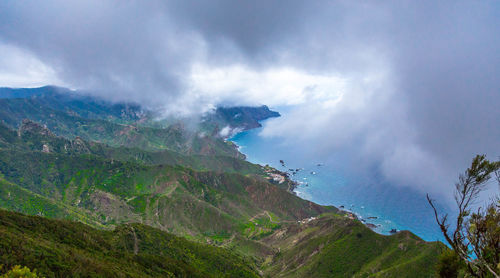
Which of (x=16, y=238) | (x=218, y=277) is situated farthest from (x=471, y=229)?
(x=218, y=277)

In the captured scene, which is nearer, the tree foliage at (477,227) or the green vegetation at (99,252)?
the tree foliage at (477,227)

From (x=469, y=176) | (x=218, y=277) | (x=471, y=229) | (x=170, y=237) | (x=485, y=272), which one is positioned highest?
(x=469, y=176)

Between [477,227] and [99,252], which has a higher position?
[477,227]

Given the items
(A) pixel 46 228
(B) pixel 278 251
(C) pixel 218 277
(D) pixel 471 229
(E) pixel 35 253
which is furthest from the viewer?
(B) pixel 278 251

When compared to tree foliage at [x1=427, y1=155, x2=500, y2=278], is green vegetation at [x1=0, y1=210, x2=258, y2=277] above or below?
below

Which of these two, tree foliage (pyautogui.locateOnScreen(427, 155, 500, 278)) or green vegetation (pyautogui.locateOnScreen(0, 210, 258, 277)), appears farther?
green vegetation (pyautogui.locateOnScreen(0, 210, 258, 277))

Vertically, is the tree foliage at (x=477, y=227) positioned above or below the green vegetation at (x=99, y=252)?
above

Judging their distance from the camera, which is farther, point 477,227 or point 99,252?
point 99,252

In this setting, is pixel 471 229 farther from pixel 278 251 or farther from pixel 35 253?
pixel 278 251
